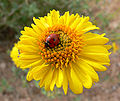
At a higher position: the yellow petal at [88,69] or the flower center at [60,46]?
the flower center at [60,46]

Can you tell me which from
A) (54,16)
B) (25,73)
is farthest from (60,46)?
(25,73)

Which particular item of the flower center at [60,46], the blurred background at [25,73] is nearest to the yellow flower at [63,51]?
the flower center at [60,46]

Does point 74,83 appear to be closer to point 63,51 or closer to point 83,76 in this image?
point 83,76

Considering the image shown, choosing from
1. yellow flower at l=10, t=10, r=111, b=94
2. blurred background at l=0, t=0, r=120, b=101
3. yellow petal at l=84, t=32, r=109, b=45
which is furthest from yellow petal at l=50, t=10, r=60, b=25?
blurred background at l=0, t=0, r=120, b=101

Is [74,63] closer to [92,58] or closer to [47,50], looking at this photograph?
[92,58]

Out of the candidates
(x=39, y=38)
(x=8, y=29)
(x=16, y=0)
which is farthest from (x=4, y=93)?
(x=39, y=38)

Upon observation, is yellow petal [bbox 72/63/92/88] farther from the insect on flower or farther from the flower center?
the insect on flower

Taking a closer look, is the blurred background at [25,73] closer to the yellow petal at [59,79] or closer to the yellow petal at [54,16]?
→ the yellow petal at [54,16]
